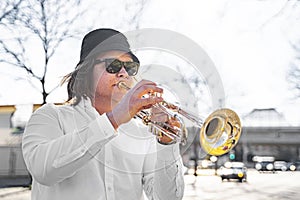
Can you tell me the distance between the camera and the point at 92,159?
1.98ft

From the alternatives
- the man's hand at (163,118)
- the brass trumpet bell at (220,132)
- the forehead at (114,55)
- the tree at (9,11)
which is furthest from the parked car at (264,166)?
the forehead at (114,55)

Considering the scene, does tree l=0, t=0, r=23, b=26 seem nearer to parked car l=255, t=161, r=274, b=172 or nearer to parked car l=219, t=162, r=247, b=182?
parked car l=219, t=162, r=247, b=182


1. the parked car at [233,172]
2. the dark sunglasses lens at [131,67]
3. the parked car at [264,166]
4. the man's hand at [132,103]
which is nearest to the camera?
the man's hand at [132,103]

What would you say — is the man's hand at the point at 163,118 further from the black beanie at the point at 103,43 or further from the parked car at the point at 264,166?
the parked car at the point at 264,166

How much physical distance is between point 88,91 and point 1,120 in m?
4.34

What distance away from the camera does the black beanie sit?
650 mm

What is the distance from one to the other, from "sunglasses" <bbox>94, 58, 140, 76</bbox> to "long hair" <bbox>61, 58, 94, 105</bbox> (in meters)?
0.02

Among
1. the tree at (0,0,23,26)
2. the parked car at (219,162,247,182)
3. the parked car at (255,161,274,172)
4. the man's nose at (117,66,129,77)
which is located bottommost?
the parked car at (255,161,274,172)

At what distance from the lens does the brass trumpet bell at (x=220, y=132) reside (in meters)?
0.76

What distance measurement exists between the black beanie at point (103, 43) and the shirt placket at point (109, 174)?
0.53 feet

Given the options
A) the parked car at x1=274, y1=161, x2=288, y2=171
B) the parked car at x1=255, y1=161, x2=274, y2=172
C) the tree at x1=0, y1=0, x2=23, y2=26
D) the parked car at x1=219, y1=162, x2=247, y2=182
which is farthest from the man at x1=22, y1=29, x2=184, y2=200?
the parked car at x1=255, y1=161, x2=274, y2=172

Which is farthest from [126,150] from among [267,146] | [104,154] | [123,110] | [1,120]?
[267,146]

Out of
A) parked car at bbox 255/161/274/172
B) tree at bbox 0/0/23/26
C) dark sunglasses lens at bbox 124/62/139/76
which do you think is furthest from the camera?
parked car at bbox 255/161/274/172

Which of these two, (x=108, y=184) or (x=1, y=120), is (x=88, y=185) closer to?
(x=108, y=184)
